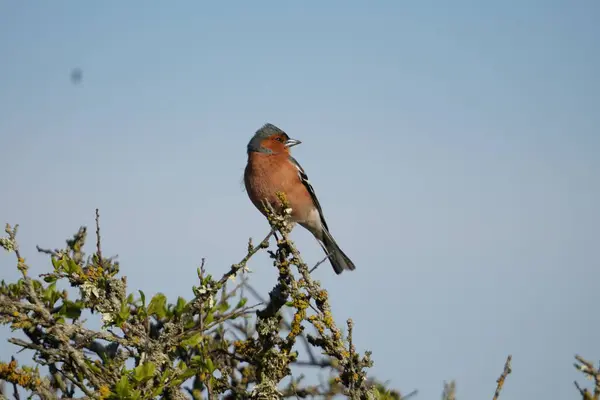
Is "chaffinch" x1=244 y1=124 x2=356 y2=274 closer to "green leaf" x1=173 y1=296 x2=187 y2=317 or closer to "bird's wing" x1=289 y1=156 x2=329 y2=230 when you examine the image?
"bird's wing" x1=289 y1=156 x2=329 y2=230

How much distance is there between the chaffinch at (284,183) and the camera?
834 cm

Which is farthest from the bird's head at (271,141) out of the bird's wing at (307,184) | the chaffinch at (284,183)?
the bird's wing at (307,184)

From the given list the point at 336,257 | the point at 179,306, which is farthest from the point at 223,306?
the point at 336,257

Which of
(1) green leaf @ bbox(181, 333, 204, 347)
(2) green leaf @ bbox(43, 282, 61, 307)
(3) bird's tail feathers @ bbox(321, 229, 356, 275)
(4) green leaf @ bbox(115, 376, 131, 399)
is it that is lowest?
(4) green leaf @ bbox(115, 376, 131, 399)

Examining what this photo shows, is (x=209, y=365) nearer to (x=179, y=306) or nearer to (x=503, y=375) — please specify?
(x=179, y=306)

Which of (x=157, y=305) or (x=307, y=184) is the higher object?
(x=307, y=184)

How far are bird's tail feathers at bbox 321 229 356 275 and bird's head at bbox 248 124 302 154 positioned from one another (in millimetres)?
1240

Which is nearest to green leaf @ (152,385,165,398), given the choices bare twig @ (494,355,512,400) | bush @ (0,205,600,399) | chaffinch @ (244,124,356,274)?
bush @ (0,205,600,399)

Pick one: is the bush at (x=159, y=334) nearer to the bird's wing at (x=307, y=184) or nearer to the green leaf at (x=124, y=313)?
the green leaf at (x=124, y=313)

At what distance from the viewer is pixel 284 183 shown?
843 cm

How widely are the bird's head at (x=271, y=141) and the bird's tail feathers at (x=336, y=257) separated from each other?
1240 mm

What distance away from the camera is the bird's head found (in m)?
8.92

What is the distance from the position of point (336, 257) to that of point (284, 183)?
52.3 inches

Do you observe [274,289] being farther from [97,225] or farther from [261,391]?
[97,225]
